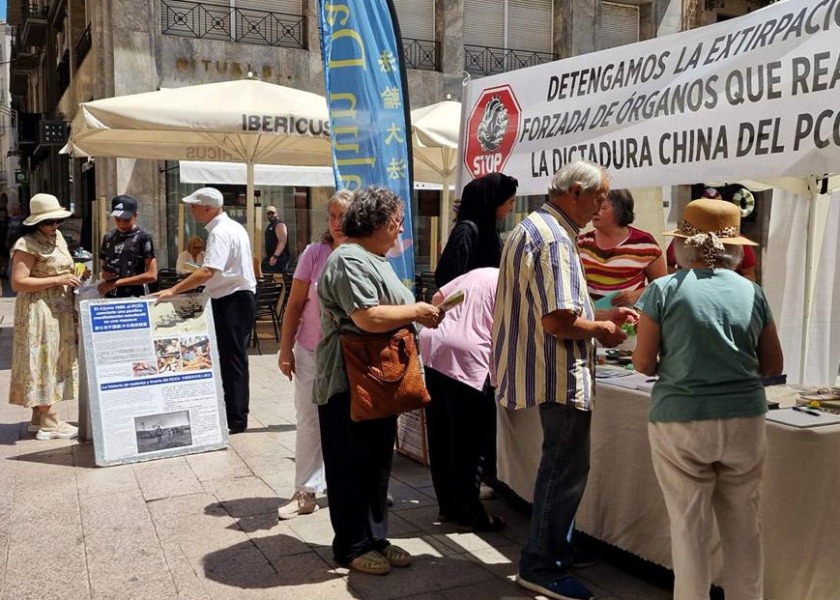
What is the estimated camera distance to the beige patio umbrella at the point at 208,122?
8320 millimetres

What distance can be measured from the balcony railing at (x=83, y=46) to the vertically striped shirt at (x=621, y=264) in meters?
15.1

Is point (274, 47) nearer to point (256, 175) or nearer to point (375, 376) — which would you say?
point (256, 175)

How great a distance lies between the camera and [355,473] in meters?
3.71

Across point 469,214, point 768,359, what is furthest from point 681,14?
point 768,359

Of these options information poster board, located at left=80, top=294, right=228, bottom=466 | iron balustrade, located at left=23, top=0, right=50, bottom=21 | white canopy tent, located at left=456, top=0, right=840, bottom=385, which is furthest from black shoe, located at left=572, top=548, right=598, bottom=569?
iron balustrade, located at left=23, top=0, right=50, bottom=21

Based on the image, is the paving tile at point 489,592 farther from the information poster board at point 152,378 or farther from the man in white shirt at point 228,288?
the man in white shirt at point 228,288

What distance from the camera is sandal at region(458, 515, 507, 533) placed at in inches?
172

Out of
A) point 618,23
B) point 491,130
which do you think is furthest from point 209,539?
point 618,23

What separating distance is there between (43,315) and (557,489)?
172 inches

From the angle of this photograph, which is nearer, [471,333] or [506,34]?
[471,333]

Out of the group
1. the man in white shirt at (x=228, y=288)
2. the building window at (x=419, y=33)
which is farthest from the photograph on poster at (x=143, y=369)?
the building window at (x=419, y=33)

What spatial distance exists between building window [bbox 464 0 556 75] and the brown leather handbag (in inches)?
577

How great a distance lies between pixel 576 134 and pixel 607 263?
2.68 ft

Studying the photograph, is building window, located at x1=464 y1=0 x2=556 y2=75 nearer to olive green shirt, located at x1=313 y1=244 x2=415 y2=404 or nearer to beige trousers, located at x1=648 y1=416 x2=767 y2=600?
olive green shirt, located at x1=313 y1=244 x2=415 y2=404
